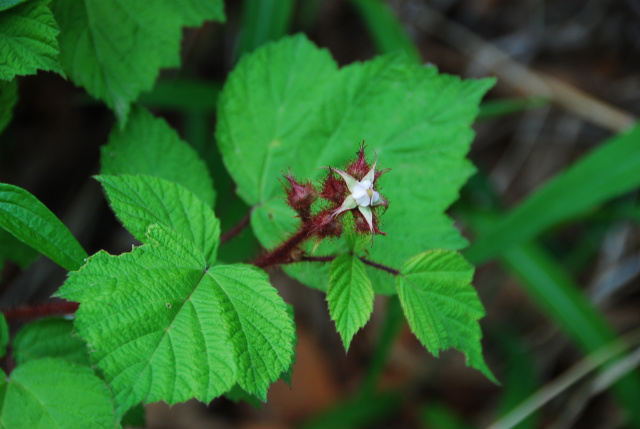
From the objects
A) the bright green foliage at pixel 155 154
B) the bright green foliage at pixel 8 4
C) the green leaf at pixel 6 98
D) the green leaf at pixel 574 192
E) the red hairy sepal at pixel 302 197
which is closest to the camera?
the red hairy sepal at pixel 302 197

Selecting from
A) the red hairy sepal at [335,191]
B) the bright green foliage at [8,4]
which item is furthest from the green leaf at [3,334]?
the red hairy sepal at [335,191]

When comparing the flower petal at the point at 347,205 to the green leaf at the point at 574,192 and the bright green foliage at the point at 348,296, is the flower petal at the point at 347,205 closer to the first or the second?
the bright green foliage at the point at 348,296

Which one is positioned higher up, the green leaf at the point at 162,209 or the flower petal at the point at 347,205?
the green leaf at the point at 162,209

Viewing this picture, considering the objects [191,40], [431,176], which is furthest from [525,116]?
[431,176]

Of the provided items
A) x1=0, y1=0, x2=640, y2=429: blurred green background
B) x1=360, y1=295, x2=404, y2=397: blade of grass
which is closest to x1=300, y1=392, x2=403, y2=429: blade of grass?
x1=0, y1=0, x2=640, y2=429: blurred green background

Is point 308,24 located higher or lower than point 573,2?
higher

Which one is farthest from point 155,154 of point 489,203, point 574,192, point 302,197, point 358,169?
point 489,203

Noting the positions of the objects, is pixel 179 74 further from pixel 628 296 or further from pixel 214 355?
pixel 628 296
